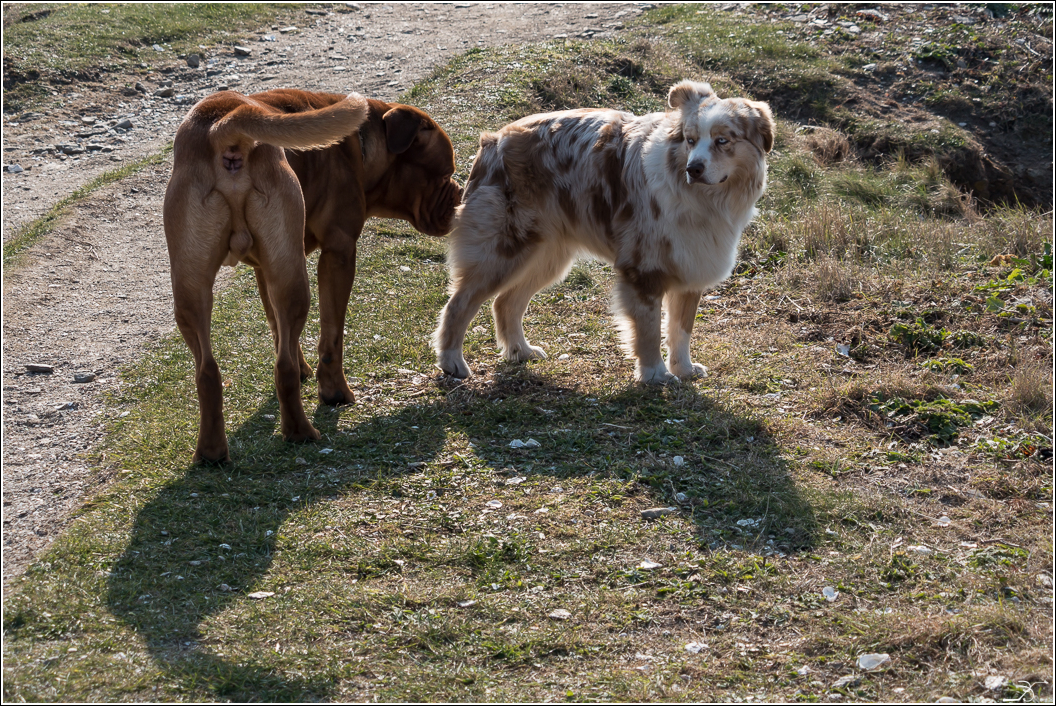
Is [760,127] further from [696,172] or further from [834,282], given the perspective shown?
[834,282]

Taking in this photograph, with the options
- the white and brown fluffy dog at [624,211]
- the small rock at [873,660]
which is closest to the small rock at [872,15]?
the white and brown fluffy dog at [624,211]

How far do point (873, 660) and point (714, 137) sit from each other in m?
3.08

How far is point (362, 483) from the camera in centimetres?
477

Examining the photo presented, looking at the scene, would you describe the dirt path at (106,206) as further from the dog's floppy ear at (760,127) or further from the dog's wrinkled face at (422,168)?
the dog's floppy ear at (760,127)

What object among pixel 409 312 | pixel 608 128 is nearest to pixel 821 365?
pixel 608 128

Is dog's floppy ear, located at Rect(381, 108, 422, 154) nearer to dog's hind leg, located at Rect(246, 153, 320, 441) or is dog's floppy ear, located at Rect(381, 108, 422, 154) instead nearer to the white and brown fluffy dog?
the white and brown fluffy dog

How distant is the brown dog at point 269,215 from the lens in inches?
171

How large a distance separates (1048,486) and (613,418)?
229cm

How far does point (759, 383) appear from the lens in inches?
239

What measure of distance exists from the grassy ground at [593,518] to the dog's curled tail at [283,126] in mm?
1644

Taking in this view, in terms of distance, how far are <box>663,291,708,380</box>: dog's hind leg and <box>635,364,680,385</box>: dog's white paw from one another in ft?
0.64

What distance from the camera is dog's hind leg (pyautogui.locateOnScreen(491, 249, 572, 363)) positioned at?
644 centimetres

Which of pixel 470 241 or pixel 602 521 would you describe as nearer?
pixel 602 521

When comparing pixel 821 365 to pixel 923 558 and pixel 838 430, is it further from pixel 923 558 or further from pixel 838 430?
pixel 923 558
